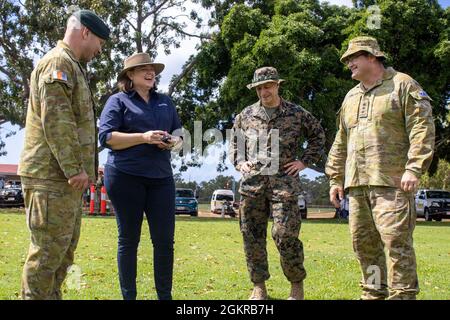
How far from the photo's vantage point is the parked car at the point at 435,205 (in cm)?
3266

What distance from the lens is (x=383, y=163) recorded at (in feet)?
15.4

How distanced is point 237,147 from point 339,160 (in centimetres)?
109

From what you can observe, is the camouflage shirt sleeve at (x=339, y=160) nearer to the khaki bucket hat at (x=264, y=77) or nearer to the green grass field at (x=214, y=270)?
the khaki bucket hat at (x=264, y=77)

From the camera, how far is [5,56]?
1144 inches

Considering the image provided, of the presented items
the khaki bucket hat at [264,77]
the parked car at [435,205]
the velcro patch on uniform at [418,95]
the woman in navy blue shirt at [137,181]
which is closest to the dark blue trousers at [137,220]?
the woman in navy blue shirt at [137,181]

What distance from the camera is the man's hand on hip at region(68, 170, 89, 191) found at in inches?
153

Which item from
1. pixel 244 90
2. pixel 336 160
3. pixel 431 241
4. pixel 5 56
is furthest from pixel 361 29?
pixel 336 160

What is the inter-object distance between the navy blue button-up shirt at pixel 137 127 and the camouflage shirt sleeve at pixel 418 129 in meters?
1.99

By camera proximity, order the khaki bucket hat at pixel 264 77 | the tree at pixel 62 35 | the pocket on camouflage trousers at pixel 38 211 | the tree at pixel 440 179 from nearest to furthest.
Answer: the pocket on camouflage trousers at pixel 38 211 → the khaki bucket hat at pixel 264 77 → the tree at pixel 62 35 → the tree at pixel 440 179

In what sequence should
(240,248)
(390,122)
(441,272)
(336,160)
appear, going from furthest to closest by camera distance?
(240,248)
(441,272)
(336,160)
(390,122)

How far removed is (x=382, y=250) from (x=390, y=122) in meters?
1.11

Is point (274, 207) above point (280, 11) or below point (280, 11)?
below

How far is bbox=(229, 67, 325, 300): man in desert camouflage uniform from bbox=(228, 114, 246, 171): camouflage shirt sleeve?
0.12 metres

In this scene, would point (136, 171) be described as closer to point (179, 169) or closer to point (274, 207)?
point (274, 207)
